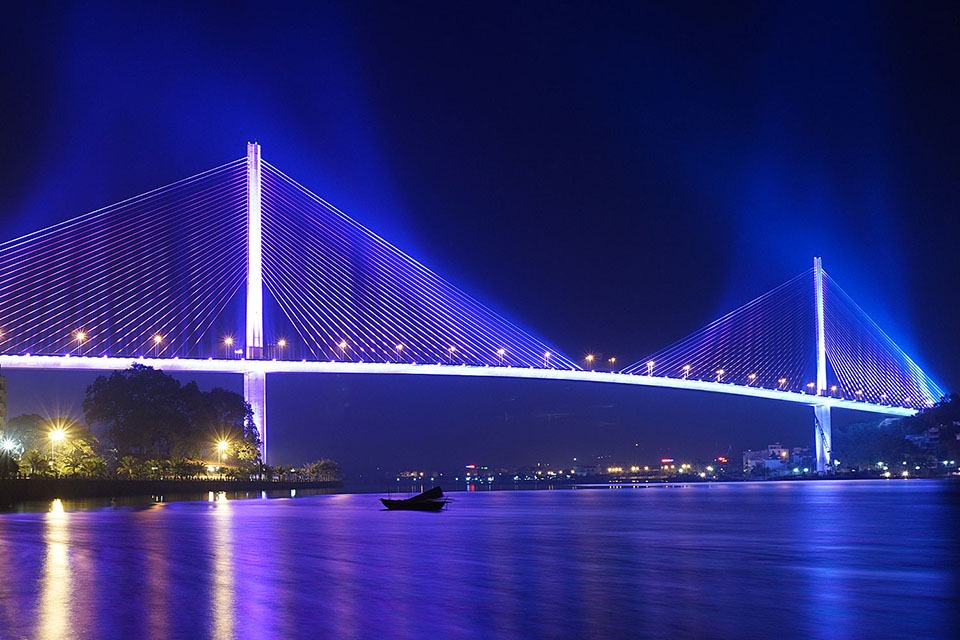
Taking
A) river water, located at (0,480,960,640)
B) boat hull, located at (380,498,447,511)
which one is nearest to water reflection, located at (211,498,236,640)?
river water, located at (0,480,960,640)

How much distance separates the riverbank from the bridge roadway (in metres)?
7.41

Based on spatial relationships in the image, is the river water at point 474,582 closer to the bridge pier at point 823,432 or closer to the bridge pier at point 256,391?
the bridge pier at point 256,391

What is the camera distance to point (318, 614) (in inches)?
535

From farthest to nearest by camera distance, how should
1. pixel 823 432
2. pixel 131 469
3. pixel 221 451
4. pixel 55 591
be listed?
pixel 823 432, pixel 221 451, pixel 131 469, pixel 55 591

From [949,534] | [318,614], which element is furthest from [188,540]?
[949,534]

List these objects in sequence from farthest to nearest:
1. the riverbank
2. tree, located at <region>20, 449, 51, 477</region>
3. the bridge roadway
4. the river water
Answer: tree, located at <region>20, 449, 51, 477</region> < the bridge roadway < the riverbank < the river water

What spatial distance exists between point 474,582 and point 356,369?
58989 millimetres

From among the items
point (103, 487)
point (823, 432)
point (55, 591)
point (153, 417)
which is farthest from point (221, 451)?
point (55, 591)

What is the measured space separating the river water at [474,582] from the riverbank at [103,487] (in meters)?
29.3

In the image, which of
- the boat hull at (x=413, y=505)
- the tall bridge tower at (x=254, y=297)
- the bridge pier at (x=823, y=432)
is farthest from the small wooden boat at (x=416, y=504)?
the bridge pier at (x=823, y=432)

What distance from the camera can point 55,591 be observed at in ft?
50.5

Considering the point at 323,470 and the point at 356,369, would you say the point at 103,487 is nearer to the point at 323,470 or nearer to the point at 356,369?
the point at 356,369

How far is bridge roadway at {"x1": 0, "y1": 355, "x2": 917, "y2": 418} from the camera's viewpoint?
220ft

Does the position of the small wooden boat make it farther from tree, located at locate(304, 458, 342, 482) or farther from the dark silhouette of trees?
tree, located at locate(304, 458, 342, 482)
